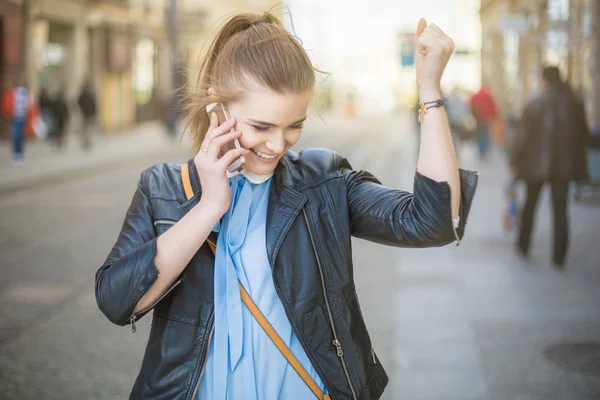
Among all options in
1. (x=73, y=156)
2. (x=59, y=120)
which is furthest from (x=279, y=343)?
(x=59, y=120)

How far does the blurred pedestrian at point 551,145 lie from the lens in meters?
8.11

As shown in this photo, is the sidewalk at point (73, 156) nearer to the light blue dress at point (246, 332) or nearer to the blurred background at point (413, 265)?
the blurred background at point (413, 265)

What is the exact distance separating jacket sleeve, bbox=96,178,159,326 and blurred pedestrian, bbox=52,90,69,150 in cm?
2317

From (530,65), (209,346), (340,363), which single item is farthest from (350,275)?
(530,65)

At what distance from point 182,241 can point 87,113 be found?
24212 mm

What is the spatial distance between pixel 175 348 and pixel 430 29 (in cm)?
92

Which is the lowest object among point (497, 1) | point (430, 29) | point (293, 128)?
point (293, 128)

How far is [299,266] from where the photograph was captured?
206cm

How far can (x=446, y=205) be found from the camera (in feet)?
6.38

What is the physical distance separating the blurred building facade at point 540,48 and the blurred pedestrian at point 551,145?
6901 mm

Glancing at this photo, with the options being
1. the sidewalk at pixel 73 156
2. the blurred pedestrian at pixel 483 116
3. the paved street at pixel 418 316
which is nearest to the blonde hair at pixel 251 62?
the paved street at pixel 418 316

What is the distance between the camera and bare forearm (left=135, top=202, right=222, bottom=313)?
6.38 ft

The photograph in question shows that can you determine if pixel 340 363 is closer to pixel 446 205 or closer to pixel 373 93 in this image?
pixel 446 205

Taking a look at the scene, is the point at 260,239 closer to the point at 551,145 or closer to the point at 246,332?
the point at 246,332
